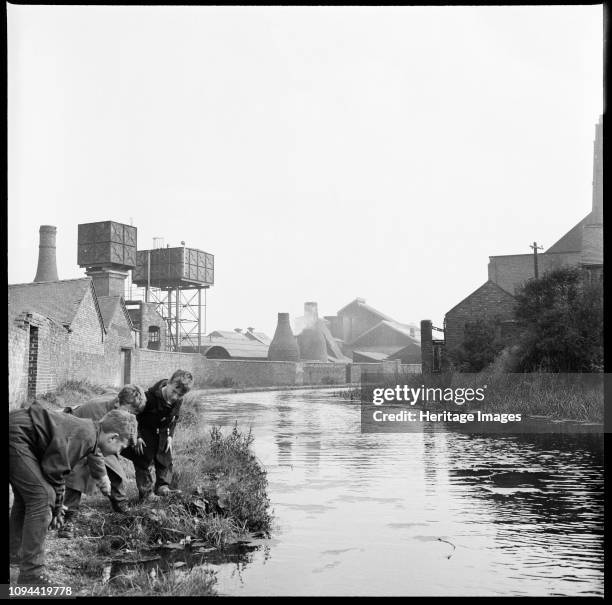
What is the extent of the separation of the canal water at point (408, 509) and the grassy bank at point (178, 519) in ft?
0.58

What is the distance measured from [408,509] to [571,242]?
2.58 meters

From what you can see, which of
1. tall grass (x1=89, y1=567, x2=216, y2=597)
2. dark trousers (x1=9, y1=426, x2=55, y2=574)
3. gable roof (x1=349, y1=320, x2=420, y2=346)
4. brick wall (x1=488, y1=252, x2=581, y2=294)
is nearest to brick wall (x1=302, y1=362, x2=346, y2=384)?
gable roof (x1=349, y1=320, x2=420, y2=346)

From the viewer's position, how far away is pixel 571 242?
18.6 feet

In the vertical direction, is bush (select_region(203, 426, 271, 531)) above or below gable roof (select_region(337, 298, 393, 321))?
below

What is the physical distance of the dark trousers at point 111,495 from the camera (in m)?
4.54

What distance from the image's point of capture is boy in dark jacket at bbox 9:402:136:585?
12.8 feet

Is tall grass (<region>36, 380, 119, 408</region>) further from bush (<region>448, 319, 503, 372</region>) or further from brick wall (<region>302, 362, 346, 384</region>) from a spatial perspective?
bush (<region>448, 319, 503, 372</region>)

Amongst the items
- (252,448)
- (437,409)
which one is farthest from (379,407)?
(252,448)

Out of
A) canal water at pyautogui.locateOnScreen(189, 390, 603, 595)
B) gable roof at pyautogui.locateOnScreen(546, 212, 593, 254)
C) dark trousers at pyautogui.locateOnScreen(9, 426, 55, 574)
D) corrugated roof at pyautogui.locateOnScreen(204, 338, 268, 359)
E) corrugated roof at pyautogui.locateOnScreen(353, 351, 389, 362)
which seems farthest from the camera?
corrugated roof at pyautogui.locateOnScreen(353, 351, 389, 362)

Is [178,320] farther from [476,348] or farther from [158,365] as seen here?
[476,348]

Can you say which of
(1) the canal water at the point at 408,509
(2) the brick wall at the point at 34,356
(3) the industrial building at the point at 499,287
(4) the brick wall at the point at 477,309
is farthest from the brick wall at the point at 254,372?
(4) the brick wall at the point at 477,309

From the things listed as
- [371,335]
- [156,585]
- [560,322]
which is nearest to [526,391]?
[560,322]

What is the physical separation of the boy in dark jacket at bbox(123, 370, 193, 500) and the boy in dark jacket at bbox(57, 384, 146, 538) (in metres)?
0.13

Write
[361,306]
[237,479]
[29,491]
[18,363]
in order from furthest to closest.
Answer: [361,306] < [237,479] < [18,363] < [29,491]
